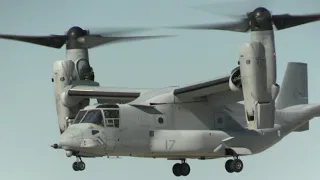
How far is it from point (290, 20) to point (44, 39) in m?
11.5

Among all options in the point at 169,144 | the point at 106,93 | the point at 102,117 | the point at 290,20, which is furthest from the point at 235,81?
the point at 106,93

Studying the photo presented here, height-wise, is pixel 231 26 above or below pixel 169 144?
above

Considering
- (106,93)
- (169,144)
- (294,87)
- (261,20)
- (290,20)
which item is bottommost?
(169,144)

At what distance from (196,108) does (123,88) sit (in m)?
3.78

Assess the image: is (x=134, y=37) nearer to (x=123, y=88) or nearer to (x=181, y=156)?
(x=123, y=88)

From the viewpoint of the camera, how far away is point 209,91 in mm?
35125

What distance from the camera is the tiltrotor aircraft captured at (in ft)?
107

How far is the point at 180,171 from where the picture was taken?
3709cm

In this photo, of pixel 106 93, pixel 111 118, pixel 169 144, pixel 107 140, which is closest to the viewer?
pixel 107 140

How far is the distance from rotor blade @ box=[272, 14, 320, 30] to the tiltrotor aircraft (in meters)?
0.03

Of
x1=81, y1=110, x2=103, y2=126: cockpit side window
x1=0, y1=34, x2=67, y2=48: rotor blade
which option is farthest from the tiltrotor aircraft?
x1=0, y1=34, x2=67, y2=48: rotor blade

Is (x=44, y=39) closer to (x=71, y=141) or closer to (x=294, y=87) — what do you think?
(x=71, y=141)

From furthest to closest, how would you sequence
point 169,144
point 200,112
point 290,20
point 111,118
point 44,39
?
point 44,39 < point 200,112 < point 169,144 < point 111,118 < point 290,20

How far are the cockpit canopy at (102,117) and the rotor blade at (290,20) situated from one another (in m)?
6.14
